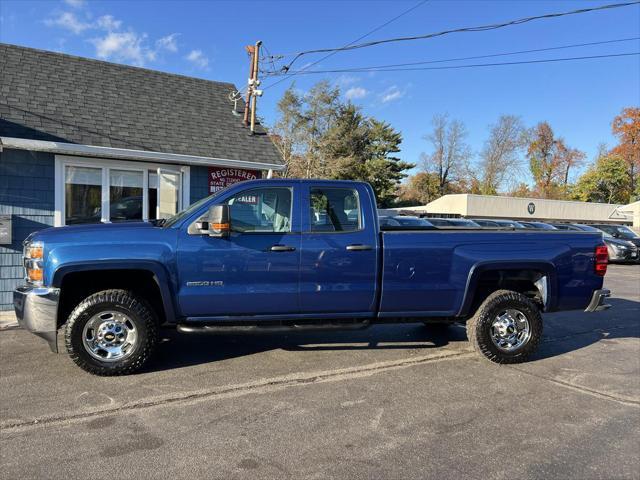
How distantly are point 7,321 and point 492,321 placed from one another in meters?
6.91

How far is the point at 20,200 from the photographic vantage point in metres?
7.57

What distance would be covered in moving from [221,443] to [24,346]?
12.1ft

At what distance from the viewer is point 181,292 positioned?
455cm

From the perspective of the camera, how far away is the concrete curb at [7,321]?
6.54 metres

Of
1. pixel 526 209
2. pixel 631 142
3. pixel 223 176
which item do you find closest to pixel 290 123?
pixel 526 209

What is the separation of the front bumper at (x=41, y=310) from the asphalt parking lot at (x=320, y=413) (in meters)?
0.53

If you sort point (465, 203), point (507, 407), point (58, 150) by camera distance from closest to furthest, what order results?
1. point (507, 407)
2. point (58, 150)
3. point (465, 203)

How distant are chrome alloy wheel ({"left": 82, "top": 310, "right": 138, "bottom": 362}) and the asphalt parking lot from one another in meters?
0.27

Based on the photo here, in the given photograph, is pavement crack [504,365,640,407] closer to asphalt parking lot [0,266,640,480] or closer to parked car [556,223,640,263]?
asphalt parking lot [0,266,640,480]

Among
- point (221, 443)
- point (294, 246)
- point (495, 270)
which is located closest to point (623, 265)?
point (495, 270)

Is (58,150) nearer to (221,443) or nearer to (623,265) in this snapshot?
(221,443)

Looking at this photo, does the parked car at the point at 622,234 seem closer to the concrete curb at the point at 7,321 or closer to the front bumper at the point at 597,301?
the front bumper at the point at 597,301

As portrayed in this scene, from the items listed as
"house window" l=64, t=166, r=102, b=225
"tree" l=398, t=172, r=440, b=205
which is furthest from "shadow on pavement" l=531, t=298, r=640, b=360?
"tree" l=398, t=172, r=440, b=205

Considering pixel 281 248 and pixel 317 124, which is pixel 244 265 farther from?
pixel 317 124
